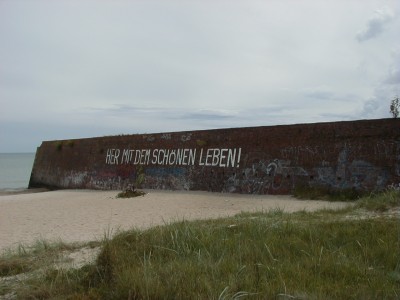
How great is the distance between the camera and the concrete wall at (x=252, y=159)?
1008 centimetres

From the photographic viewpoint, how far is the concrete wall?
10.1 m

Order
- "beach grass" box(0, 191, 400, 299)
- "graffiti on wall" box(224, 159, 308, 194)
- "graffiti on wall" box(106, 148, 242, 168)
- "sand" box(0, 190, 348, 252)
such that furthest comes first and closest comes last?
"graffiti on wall" box(106, 148, 242, 168), "graffiti on wall" box(224, 159, 308, 194), "sand" box(0, 190, 348, 252), "beach grass" box(0, 191, 400, 299)

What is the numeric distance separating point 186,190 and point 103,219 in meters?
5.44

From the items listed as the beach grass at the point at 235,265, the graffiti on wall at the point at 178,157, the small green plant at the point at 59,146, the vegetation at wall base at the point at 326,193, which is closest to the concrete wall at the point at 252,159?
the graffiti on wall at the point at 178,157

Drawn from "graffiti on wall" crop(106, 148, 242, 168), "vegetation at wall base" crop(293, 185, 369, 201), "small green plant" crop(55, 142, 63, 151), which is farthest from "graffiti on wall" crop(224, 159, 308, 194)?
"small green plant" crop(55, 142, 63, 151)

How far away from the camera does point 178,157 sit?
14766 mm

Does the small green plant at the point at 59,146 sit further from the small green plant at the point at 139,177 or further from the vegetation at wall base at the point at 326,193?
the vegetation at wall base at the point at 326,193

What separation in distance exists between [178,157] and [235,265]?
1108 cm

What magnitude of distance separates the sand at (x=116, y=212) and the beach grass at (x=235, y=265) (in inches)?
78.3

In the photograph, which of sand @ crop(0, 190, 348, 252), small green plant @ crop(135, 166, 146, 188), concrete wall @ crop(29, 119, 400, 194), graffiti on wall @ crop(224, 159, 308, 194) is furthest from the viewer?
small green plant @ crop(135, 166, 146, 188)

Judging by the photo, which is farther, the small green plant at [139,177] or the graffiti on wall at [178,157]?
the small green plant at [139,177]

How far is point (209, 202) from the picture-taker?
11.1 m

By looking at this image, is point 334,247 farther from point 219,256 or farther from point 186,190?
point 186,190

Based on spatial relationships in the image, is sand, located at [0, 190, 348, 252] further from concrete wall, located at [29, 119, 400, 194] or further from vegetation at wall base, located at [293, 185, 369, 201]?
concrete wall, located at [29, 119, 400, 194]
